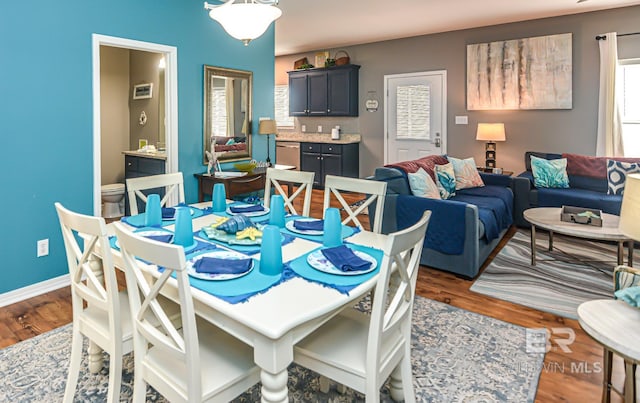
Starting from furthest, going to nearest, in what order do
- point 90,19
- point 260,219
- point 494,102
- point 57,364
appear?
1. point 494,102
2. point 90,19
3. point 260,219
4. point 57,364

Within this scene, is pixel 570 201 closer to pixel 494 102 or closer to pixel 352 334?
pixel 494 102

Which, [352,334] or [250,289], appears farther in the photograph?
[352,334]

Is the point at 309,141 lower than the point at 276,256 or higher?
higher

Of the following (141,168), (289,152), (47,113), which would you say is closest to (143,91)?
(141,168)

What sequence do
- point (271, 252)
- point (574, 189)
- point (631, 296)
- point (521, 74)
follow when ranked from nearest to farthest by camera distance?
point (631, 296), point (271, 252), point (574, 189), point (521, 74)

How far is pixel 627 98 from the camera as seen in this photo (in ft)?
16.2

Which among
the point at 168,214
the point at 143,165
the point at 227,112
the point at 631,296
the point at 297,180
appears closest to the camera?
the point at 631,296

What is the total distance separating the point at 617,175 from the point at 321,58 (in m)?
5.01

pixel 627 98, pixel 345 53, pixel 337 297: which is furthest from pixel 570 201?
pixel 345 53

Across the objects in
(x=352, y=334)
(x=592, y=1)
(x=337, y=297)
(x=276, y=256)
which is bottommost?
(x=352, y=334)

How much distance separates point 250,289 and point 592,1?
5.22 m

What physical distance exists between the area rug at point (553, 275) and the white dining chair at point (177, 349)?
2.28 metres

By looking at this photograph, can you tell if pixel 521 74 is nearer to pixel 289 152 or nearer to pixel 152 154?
pixel 289 152

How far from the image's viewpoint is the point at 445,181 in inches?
165
